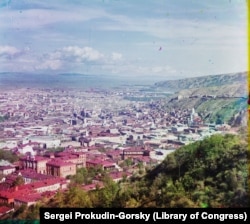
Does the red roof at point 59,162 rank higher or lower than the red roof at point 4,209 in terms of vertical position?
higher

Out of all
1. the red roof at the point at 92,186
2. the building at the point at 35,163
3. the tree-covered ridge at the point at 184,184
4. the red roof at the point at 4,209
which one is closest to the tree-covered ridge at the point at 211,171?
the tree-covered ridge at the point at 184,184

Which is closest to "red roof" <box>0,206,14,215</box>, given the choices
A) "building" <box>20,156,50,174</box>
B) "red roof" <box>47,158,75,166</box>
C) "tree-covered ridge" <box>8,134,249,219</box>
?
"tree-covered ridge" <box>8,134,249,219</box>

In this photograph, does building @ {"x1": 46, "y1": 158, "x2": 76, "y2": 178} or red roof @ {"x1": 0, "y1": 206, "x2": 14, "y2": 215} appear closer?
red roof @ {"x1": 0, "y1": 206, "x2": 14, "y2": 215}

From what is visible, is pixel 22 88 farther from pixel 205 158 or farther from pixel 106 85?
pixel 205 158

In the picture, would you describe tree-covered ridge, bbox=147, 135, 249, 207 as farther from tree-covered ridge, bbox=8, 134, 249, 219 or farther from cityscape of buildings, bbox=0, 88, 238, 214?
cityscape of buildings, bbox=0, 88, 238, 214

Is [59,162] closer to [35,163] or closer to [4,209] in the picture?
[35,163]

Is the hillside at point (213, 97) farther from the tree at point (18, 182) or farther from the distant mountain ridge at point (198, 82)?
the tree at point (18, 182)

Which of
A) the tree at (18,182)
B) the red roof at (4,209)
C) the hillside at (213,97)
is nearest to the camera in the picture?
the red roof at (4,209)

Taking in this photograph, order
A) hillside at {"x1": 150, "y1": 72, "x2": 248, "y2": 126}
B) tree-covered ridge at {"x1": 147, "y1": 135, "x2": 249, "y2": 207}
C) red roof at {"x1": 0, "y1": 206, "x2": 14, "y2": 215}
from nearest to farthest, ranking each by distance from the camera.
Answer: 1. tree-covered ridge at {"x1": 147, "y1": 135, "x2": 249, "y2": 207}
2. red roof at {"x1": 0, "y1": 206, "x2": 14, "y2": 215}
3. hillside at {"x1": 150, "y1": 72, "x2": 248, "y2": 126}
